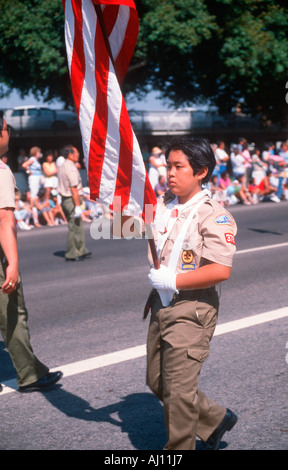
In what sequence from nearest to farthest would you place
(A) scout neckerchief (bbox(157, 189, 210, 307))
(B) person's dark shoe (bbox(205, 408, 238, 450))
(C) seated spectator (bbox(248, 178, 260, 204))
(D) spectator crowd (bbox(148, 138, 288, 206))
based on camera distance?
(A) scout neckerchief (bbox(157, 189, 210, 307)) < (B) person's dark shoe (bbox(205, 408, 238, 450)) < (D) spectator crowd (bbox(148, 138, 288, 206)) < (C) seated spectator (bbox(248, 178, 260, 204))

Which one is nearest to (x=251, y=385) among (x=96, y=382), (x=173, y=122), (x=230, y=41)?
(x=96, y=382)

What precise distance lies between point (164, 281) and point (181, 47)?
60.2ft

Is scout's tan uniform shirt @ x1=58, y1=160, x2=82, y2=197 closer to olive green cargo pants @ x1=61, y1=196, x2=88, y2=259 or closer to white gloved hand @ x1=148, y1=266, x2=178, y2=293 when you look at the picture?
olive green cargo pants @ x1=61, y1=196, x2=88, y2=259

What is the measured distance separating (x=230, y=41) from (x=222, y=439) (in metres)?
20.1

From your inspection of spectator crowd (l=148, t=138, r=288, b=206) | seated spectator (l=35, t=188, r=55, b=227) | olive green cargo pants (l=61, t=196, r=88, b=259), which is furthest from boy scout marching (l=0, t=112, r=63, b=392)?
spectator crowd (l=148, t=138, r=288, b=206)

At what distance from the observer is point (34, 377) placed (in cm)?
450

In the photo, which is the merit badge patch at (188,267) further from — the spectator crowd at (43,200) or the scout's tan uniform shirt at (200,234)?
the spectator crowd at (43,200)

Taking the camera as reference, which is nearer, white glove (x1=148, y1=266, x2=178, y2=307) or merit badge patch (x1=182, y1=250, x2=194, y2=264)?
white glove (x1=148, y1=266, x2=178, y2=307)

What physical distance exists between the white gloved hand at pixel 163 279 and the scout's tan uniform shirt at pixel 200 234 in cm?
10

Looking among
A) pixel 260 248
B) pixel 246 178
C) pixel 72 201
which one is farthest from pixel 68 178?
pixel 246 178

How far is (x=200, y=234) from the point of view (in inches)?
128

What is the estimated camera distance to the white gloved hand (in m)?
3.13

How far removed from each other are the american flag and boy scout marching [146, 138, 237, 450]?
0.57 ft

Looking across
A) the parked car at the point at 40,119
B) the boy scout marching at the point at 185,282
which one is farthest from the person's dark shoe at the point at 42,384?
the parked car at the point at 40,119
